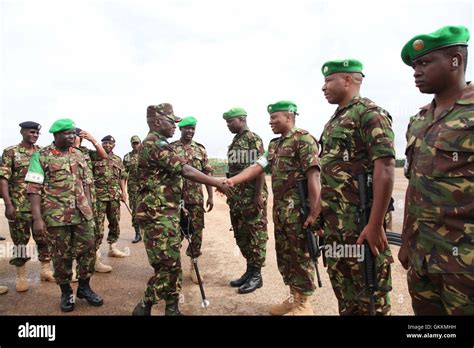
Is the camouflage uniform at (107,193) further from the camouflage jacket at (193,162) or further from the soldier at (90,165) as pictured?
the camouflage jacket at (193,162)

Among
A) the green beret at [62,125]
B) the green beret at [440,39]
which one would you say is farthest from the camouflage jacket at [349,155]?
the green beret at [62,125]

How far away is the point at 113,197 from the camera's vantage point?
6543 mm

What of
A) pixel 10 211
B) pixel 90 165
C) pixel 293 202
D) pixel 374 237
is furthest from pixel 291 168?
pixel 10 211

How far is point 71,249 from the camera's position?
420cm

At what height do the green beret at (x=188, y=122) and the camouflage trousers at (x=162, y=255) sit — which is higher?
the green beret at (x=188, y=122)

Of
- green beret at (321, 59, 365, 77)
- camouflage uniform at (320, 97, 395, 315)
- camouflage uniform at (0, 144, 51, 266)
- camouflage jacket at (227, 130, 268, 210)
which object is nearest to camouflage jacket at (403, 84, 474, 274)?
camouflage uniform at (320, 97, 395, 315)

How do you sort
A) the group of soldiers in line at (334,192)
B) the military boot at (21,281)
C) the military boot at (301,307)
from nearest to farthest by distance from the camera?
the group of soldiers in line at (334,192)
the military boot at (301,307)
the military boot at (21,281)

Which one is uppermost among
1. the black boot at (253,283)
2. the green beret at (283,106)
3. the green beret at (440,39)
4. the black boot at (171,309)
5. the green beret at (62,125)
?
the green beret at (440,39)

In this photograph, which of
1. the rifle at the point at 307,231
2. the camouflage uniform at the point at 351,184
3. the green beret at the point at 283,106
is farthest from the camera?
the green beret at the point at 283,106

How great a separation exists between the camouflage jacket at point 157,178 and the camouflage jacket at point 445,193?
2.35m

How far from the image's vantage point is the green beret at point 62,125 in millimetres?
4171

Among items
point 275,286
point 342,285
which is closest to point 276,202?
point 342,285

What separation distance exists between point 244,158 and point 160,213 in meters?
1.84
